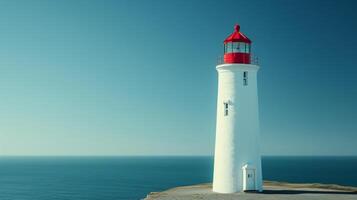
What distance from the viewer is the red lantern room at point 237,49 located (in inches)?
1335

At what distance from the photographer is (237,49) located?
113 feet

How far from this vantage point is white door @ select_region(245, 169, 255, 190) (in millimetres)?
32719

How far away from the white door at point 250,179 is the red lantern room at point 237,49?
27.6 ft

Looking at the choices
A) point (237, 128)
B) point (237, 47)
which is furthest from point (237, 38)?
point (237, 128)

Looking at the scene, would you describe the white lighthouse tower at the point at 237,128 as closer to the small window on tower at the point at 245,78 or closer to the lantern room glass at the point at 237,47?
the small window on tower at the point at 245,78

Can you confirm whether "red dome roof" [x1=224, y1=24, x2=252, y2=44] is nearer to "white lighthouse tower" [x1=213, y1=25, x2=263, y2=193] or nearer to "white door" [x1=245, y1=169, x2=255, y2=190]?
"white lighthouse tower" [x1=213, y1=25, x2=263, y2=193]

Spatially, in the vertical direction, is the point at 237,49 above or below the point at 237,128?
above

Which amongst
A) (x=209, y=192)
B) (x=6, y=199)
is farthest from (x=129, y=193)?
(x=209, y=192)

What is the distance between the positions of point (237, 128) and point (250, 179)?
3951 millimetres

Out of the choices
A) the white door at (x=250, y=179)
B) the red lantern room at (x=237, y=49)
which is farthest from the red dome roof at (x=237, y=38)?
the white door at (x=250, y=179)

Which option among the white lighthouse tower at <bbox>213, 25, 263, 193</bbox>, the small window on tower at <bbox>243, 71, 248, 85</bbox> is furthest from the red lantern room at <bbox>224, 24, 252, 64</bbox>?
the small window on tower at <bbox>243, 71, 248, 85</bbox>

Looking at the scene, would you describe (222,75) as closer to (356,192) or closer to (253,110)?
(253,110)

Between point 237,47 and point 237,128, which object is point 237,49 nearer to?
point 237,47

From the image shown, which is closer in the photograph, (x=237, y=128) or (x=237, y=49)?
(x=237, y=128)
